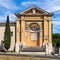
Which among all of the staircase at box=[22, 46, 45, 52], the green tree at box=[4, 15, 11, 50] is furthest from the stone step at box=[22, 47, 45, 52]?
the green tree at box=[4, 15, 11, 50]

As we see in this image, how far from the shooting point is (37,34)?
61500 mm

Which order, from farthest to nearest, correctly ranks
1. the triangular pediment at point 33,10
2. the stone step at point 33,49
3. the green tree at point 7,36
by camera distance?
the triangular pediment at point 33,10 → the green tree at point 7,36 → the stone step at point 33,49

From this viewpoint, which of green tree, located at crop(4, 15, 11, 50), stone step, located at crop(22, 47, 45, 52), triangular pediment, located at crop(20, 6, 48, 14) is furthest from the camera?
triangular pediment, located at crop(20, 6, 48, 14)

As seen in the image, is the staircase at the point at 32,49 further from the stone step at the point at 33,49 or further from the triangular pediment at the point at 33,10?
the triangular pediment at the point at 33,10

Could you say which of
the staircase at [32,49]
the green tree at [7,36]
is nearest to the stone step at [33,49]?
the staircase at [32,49]

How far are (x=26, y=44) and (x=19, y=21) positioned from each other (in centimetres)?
575

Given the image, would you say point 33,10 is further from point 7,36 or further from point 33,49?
point 33,49

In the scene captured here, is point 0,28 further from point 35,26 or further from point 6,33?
point 35,26

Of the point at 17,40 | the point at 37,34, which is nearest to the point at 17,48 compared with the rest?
the point at 17,40

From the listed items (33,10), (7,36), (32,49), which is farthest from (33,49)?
(33,10)

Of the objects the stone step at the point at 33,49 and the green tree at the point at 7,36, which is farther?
the green tree at the point at 7,36

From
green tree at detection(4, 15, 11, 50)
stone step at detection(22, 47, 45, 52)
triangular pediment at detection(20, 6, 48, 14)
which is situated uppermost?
triangular pediment at detection(20, 6, 48, 14)

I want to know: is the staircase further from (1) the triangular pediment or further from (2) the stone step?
(1) the triangular pediment

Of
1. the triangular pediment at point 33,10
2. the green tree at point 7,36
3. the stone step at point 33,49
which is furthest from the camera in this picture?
the triangular pediment at point 33,10
